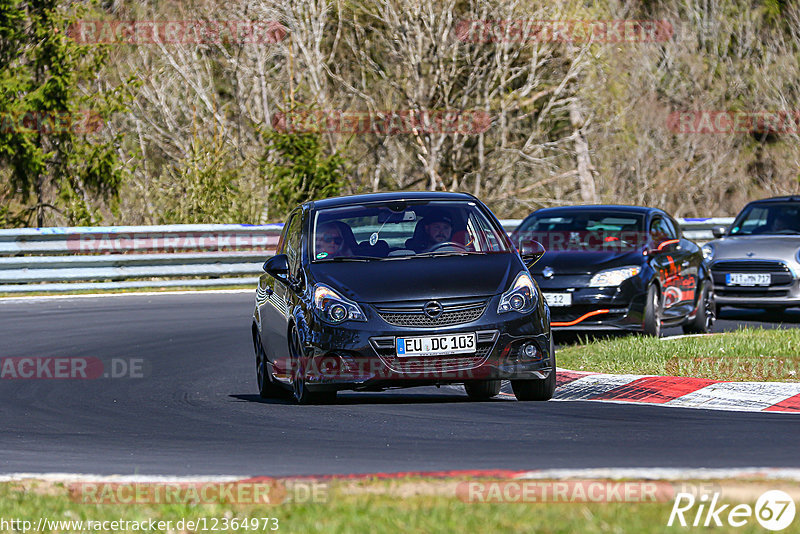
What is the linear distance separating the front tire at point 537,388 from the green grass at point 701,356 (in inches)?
67.7

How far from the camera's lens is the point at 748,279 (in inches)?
702

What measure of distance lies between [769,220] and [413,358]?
10612 millimetres

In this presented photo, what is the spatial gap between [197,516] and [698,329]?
11369mm

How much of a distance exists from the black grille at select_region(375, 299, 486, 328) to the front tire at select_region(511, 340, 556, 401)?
31.5 inches

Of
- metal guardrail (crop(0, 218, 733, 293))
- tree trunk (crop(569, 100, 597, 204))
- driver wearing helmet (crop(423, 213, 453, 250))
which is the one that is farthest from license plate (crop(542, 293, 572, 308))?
tree trunk (crop(569, 100, 597, 204))

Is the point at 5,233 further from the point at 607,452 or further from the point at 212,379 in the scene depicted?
the point at 607,452

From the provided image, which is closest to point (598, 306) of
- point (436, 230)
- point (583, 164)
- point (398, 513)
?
point (436, 230)

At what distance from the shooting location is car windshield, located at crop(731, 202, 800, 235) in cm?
1852

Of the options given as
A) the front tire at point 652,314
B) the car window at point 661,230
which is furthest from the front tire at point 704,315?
the front tire at point 652,314

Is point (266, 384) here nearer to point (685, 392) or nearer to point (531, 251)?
point (531, 251)

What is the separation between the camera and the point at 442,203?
10906mm

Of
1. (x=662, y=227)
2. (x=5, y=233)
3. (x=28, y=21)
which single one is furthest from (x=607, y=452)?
(x=28, y=21)

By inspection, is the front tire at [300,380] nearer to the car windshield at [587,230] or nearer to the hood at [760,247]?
the car windshield at [587,230]

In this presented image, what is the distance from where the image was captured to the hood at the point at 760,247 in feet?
58.2
